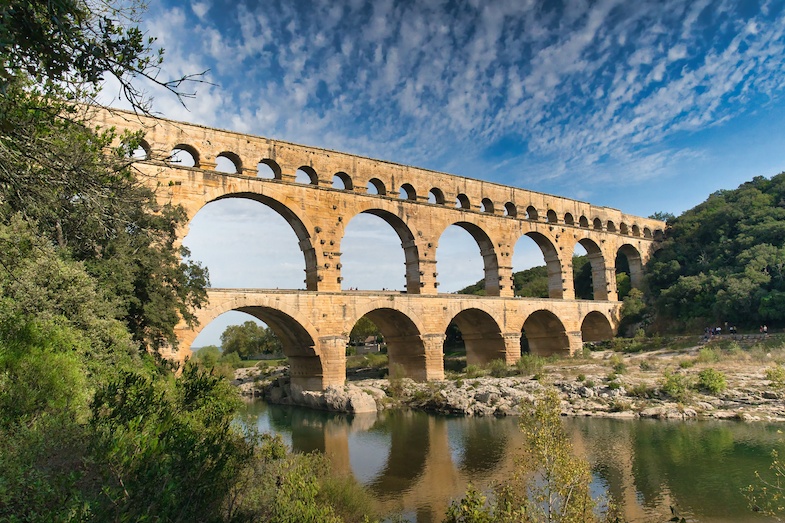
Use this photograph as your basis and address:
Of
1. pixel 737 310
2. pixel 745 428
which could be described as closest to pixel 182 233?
pixel 745 428

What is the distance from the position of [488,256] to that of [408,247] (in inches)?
201

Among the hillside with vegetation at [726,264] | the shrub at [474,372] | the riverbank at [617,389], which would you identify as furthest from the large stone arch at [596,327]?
the shrub at [474,372]

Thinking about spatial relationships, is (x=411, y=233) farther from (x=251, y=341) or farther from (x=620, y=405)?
(x=251, y=341)

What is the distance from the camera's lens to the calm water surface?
8750 mm

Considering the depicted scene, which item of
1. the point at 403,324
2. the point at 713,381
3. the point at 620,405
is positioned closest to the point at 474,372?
the point at 403,324

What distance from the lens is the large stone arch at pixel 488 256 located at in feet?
84.3

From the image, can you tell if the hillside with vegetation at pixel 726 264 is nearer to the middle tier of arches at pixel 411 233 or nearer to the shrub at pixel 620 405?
the middle tier of arches at pixel 411 233

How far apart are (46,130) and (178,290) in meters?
10.1

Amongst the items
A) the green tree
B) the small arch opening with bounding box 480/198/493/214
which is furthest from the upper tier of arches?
the green tree

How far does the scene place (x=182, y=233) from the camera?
56.2 ft

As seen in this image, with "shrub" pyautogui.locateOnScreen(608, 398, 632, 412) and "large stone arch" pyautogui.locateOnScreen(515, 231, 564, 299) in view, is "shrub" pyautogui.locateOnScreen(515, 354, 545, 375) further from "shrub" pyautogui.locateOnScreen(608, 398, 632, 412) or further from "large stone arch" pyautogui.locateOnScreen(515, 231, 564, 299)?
"large stone arch" pyautogui.locateOnScreen(515, 231, 564, 299)

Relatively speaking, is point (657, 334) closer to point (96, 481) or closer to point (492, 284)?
point (492, 284)

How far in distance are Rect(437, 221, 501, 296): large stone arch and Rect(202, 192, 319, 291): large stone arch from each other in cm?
856

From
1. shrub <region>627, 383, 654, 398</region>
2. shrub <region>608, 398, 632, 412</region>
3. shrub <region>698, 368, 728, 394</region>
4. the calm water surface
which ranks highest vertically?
shrub <region>698, 368, 728, 394</region>
